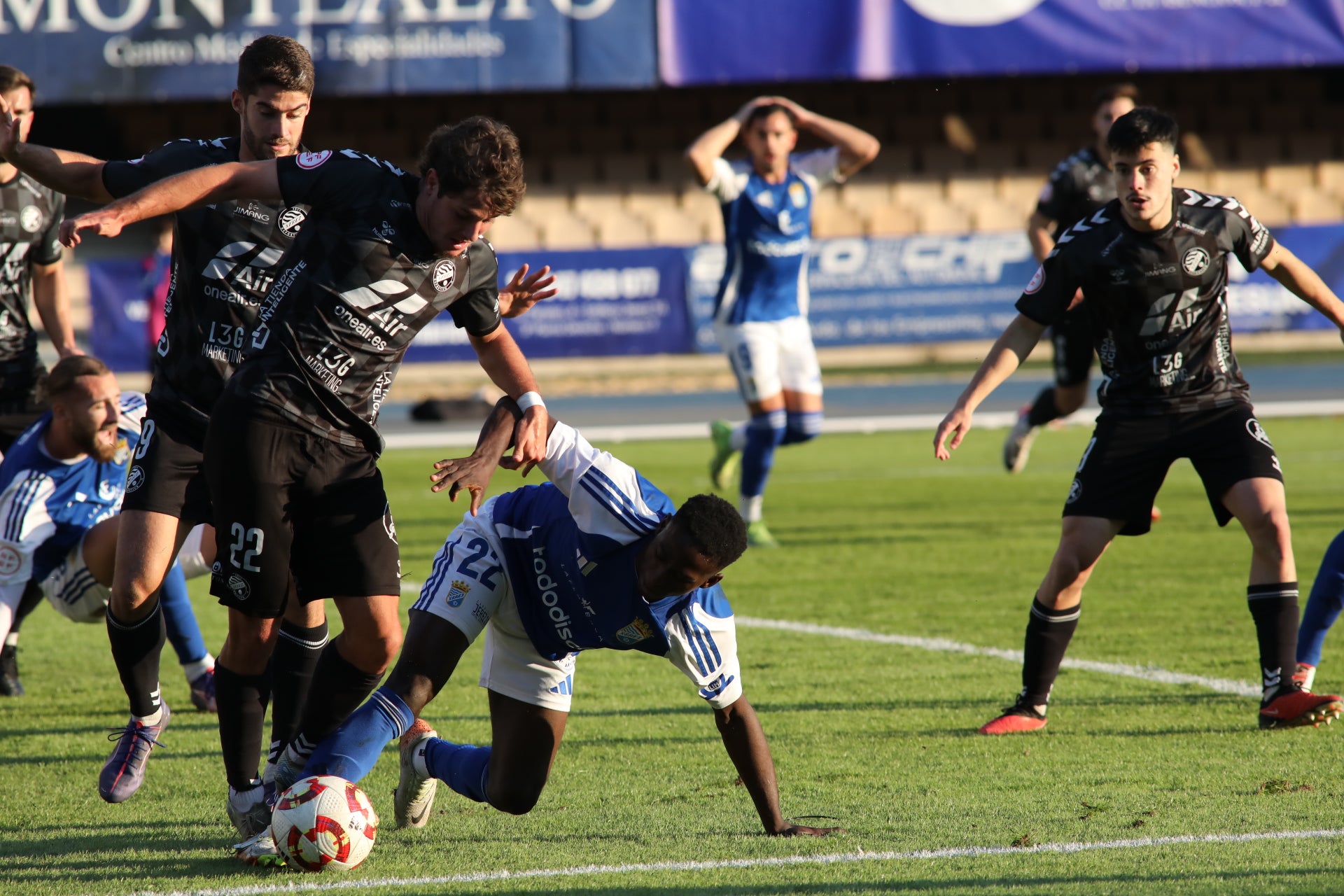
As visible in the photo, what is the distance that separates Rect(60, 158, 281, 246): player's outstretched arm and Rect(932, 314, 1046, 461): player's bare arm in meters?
2.13

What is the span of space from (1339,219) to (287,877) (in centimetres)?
2228

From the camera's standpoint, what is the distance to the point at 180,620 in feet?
17.6

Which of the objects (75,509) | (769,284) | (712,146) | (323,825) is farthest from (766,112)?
(323,825)

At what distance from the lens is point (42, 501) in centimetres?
524

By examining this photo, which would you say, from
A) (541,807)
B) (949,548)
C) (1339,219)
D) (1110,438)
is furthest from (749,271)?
(1339,219)

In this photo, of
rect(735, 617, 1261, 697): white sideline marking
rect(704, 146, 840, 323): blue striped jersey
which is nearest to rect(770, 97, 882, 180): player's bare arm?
rect(704, 146, 840, 323): blue striped jersey

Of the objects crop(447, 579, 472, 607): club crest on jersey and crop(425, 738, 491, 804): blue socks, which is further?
crop(425, 738, 491, 804): blue socks

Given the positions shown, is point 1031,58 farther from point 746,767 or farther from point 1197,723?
point 746,767

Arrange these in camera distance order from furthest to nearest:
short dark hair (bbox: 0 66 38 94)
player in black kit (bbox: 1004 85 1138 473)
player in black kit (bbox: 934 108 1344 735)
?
player in black kit (bbox: 1004 85 1138 473)
short dark hair (bbox: 0 66 38 94)
player in black kit (bbox: 934 108 1344 735)

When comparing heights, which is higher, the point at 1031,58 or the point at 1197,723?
the point at 1031,58

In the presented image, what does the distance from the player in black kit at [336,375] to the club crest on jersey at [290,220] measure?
453 millimetres

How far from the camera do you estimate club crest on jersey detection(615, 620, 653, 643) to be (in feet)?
12.1

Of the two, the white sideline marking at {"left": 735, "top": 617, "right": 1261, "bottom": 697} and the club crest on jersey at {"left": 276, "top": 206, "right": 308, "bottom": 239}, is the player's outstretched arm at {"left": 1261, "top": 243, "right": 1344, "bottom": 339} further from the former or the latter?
the club crest on jersey at {"left": 276, "top": 206, "right": 308, "bottom": 239}

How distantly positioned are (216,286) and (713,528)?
1696 millimetres
